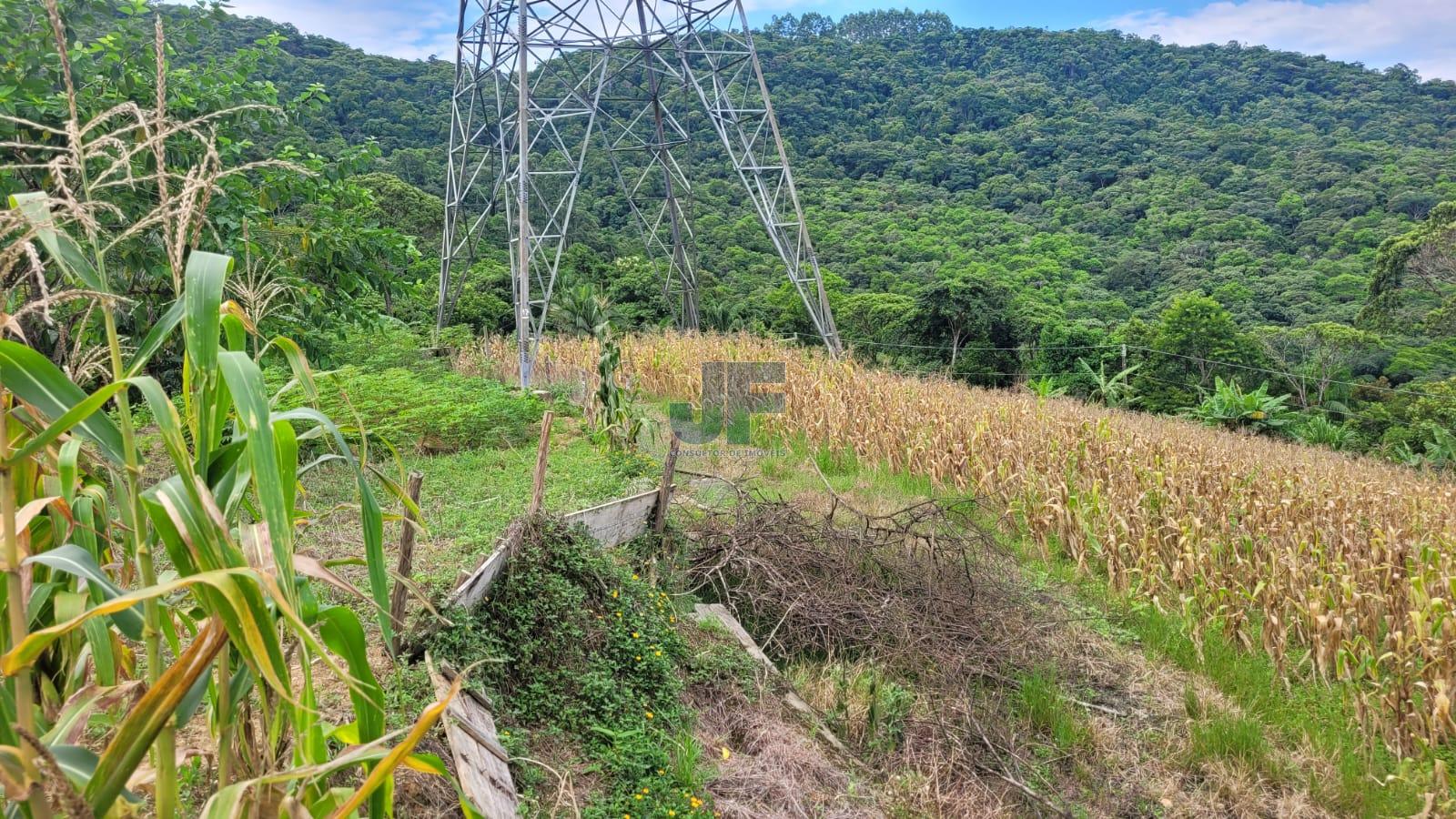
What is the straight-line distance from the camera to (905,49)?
1854 inches

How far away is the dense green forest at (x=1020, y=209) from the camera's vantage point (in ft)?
20.7

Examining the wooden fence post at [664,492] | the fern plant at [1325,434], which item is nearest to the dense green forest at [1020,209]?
the fern plant at [1325,434]

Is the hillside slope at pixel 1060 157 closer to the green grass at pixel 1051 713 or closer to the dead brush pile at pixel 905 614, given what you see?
the dead brush pile at pixel 905 614

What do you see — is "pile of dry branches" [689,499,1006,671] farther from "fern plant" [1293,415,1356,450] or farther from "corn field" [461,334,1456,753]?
"fern plant" [1293,415,1356,450]

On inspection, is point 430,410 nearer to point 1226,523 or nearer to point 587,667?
point 587,667

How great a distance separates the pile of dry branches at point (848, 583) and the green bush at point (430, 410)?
2.84 metres

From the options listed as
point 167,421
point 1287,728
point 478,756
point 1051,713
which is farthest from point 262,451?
point 1287,728

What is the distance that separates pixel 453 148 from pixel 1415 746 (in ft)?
43.9

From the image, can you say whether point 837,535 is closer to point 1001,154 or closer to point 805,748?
point 805,748

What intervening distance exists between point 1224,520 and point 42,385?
644cm

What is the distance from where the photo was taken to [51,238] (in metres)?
1.14

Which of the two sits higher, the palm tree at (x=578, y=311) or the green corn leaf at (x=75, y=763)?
the green corn leaf at (x=75, y=763)

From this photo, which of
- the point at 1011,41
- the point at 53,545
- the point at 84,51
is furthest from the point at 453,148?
the point at 1011,41

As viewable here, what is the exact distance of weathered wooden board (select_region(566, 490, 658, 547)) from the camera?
176 inches
